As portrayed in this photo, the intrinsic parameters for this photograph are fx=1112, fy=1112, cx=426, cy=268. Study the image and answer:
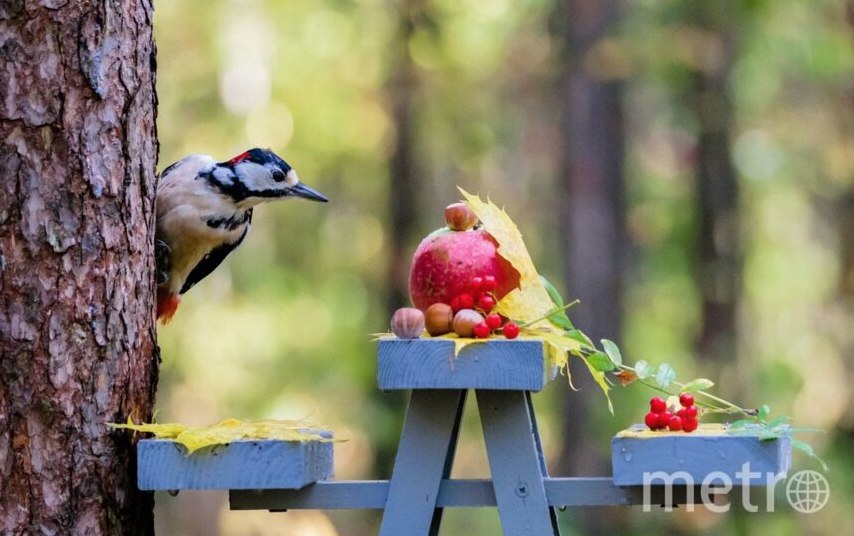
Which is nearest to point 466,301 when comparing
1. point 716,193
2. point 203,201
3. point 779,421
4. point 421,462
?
point 421,462

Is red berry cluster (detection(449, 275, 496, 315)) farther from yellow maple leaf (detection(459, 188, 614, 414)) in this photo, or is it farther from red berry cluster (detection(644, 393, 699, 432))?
red berry cluster (detection(644, 393, 699, 432))

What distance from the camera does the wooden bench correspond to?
2441 mm

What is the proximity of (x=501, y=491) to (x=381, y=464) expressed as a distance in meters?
7.04

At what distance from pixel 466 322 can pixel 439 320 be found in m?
0.08

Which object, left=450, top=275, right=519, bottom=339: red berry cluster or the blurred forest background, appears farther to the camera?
the blurred forest background

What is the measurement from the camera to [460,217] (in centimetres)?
272

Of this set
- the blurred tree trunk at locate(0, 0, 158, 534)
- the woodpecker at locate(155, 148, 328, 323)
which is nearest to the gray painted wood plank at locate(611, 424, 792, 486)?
the blurred tree trunk at locate(0, 0, 158, 534)

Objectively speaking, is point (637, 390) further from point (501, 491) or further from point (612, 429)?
point (501, 491)

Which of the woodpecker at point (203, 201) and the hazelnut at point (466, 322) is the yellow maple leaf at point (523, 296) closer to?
the hazelnut at point (466, 322)

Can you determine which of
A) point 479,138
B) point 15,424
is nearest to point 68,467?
point 15,424

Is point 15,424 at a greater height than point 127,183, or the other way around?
point 127,183

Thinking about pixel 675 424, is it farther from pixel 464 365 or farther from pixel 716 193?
pixel 716 193

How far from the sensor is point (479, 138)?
10.9 metres

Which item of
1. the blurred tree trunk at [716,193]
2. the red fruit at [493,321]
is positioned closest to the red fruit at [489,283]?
the red fruit at [493,321]
